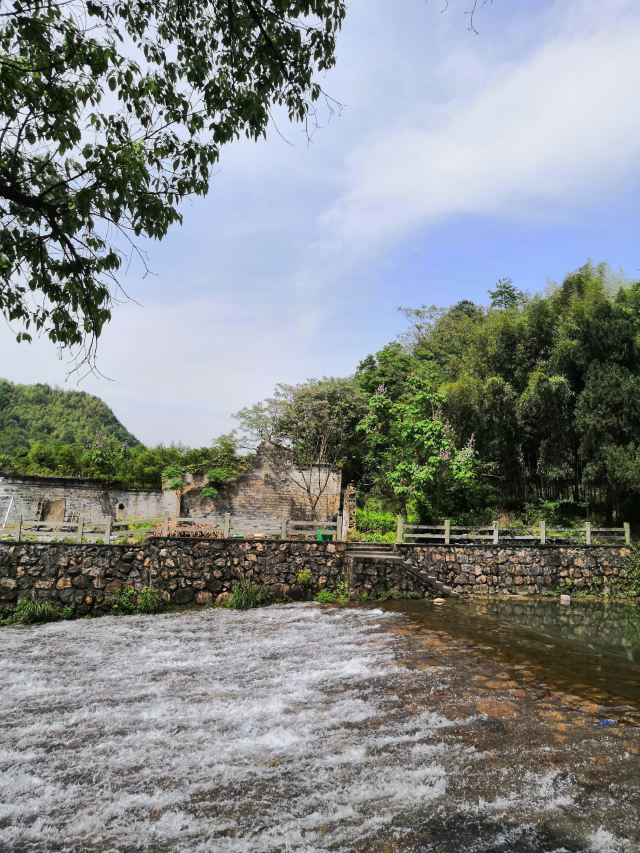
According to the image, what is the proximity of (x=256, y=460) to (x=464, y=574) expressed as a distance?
8.70 meters

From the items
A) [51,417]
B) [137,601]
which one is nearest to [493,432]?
[137,601]

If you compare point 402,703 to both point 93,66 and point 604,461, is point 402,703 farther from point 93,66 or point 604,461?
point 604,461

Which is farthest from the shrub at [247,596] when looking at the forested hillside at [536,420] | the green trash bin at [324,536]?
the forested hillside at [536,420]

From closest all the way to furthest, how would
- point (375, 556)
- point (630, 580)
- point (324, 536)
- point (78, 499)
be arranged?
point (375, 556)
point (324, 536)
point (630, 580)
point (78, 499)

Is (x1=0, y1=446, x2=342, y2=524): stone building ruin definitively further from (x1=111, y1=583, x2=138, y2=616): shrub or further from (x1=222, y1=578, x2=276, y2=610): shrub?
(x1=222, y1=578, x2=276, y2=610): shrub

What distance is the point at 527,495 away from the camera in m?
19.1

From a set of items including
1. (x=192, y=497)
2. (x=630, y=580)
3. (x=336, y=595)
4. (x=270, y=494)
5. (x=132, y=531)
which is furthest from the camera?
(x=270, y=494)

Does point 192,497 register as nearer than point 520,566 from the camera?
No

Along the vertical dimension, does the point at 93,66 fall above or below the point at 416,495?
above

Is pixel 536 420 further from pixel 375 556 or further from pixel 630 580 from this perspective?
pixel 375 556

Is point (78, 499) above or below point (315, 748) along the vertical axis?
above

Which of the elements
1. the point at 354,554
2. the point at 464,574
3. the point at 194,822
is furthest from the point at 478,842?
the point at 464,574

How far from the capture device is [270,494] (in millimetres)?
19938

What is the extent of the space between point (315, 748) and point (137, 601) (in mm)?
8021
